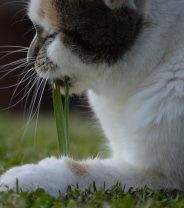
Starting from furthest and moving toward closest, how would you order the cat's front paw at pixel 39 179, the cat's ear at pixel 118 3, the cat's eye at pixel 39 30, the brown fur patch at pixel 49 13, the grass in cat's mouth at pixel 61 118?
1. the grass in cat's mouth at pixel 61 118
2. the cat's eye at pixel 39 30
3. the brown fur patch at pixel 49 13
4. the cat's ear at pixel 118 3
5. the cat's front paw at pixel 39 179

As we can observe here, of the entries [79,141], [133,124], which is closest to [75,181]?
[133,124]

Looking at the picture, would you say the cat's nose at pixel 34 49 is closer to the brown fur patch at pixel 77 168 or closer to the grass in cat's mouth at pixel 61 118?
the grass in cat's mouth at pixel 61 118

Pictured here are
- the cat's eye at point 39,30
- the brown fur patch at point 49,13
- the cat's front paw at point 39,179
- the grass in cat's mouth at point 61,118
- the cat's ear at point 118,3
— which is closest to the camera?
the cat's front paw at point 39,179

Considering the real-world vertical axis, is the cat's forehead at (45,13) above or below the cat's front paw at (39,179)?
above

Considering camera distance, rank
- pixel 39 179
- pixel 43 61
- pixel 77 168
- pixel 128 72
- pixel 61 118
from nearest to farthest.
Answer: pixel 39 179
pixel 77 168
pixel 128 72
pixel 43 61
pixel 61 118

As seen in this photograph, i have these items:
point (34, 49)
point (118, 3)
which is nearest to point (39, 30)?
point (34, 49)

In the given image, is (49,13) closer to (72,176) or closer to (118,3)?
(118,3)

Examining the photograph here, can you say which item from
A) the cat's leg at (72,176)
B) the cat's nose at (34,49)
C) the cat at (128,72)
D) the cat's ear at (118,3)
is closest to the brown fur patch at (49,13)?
the cat at (128,72)
